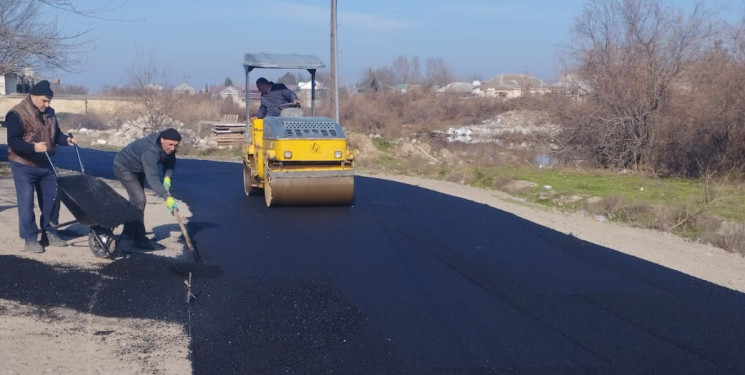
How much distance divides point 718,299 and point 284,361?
449cm

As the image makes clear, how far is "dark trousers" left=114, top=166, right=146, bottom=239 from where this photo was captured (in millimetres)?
9688

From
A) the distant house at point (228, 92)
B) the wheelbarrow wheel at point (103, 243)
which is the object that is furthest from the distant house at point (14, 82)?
the distant house at point (228, 92)

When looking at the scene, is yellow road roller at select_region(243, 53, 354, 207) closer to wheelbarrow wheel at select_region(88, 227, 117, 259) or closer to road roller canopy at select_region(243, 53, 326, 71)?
road roller canopy at select_region(243, 53, 326, 71)

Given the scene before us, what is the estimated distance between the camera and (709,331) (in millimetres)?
6891

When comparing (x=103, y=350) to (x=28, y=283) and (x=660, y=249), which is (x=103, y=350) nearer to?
(x=28, y=283)

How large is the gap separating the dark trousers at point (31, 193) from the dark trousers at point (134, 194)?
2.50 feet

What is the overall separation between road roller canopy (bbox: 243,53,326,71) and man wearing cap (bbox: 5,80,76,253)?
6855 mm

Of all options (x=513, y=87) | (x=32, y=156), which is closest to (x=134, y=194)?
(x=32, y=156)

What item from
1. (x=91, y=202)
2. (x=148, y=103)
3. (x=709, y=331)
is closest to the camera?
(x=709, y=331)

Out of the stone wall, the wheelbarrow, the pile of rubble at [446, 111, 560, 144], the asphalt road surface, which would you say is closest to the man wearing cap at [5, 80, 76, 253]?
the wheelbarrow

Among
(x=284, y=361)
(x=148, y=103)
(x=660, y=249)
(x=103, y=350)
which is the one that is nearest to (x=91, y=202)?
(x=103, y=350)

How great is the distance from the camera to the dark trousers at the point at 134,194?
9.69 m

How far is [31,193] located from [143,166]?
48.7 inches

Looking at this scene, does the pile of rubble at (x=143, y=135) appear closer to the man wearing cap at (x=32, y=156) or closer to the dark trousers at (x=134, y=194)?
the dark trousers at (x=134, y=194)
